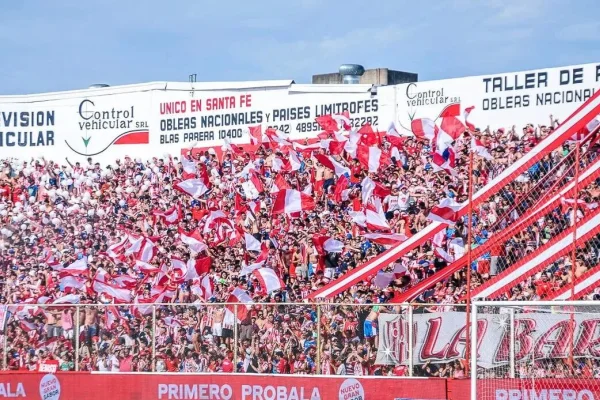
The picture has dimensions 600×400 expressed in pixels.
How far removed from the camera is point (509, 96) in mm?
24641

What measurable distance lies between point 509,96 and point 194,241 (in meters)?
7.95

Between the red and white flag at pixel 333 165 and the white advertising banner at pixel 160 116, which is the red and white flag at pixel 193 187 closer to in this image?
the white advertising banner at pixel 160 116

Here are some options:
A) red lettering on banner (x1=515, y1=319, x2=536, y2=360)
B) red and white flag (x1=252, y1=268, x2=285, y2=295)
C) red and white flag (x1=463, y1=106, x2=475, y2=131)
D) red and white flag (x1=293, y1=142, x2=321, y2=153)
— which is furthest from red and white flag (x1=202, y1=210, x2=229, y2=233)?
red lettering on banner (x1=515, y1=319, x2=536, y2=360)

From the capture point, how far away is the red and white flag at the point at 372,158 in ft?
81.9

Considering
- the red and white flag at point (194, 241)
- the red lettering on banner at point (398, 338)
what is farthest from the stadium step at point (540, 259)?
the red and white flag at point (194, 241)

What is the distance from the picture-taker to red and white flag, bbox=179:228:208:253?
2647cm

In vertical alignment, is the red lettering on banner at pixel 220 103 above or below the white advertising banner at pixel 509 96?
above

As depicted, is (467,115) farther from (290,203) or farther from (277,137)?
(277,137)

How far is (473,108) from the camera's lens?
82.3 feet

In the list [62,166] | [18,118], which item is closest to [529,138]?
[62,166]

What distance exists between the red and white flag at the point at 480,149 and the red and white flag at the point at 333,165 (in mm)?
3422

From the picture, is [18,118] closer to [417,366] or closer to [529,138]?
[529,138]

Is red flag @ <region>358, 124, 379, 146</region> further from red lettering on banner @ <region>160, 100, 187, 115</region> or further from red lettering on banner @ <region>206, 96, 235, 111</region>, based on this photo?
red lettering on banner @ <region>160, 100, 187, 115</region>

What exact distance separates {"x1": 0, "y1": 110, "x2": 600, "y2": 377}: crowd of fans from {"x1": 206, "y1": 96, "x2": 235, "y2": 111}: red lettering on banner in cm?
174
